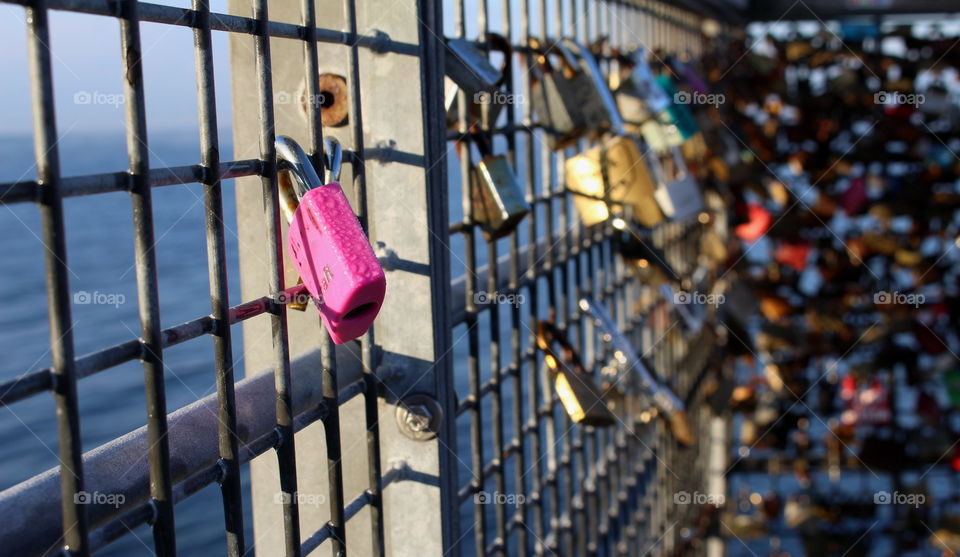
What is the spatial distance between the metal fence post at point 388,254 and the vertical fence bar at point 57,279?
0.91 feet

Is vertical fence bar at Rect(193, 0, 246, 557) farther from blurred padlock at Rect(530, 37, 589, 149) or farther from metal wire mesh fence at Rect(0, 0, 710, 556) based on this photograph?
blurred padlock at Rect(530, 37, 589, 149)

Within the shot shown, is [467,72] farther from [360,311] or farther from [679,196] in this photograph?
[679,196]

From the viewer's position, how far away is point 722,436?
121 inches

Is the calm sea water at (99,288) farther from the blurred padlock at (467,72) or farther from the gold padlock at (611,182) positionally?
the gold padlock at (611,182)

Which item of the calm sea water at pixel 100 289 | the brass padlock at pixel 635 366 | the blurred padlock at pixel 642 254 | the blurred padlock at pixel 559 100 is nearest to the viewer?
the calm sea water at pixel 100 289

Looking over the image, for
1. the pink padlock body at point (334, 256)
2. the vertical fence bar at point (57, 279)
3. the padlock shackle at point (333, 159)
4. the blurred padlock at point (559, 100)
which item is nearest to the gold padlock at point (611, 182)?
the blurred padlock at point (559, 100)

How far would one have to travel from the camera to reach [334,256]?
435 mm

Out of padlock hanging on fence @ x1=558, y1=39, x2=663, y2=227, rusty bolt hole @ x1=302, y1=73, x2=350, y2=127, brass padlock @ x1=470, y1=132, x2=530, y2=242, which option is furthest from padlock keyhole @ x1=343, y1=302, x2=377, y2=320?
padlock hanging on fence @ x1=558, y1=39, x2=663, y2=227

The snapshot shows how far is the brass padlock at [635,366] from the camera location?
43.4 inches

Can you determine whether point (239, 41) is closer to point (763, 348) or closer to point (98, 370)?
point (98, 370)

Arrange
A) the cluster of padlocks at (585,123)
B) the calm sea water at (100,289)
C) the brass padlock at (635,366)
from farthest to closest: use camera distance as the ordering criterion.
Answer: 1. the brass padlock at (635,366)
2. the cluster of padlocks at (585,123)
3. the calm sea water at (100,289)

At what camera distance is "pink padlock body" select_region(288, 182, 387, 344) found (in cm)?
43

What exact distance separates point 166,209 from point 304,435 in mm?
264

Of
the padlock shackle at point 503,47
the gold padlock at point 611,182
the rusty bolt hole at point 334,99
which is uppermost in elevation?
the padlock shackle at point 503,47
